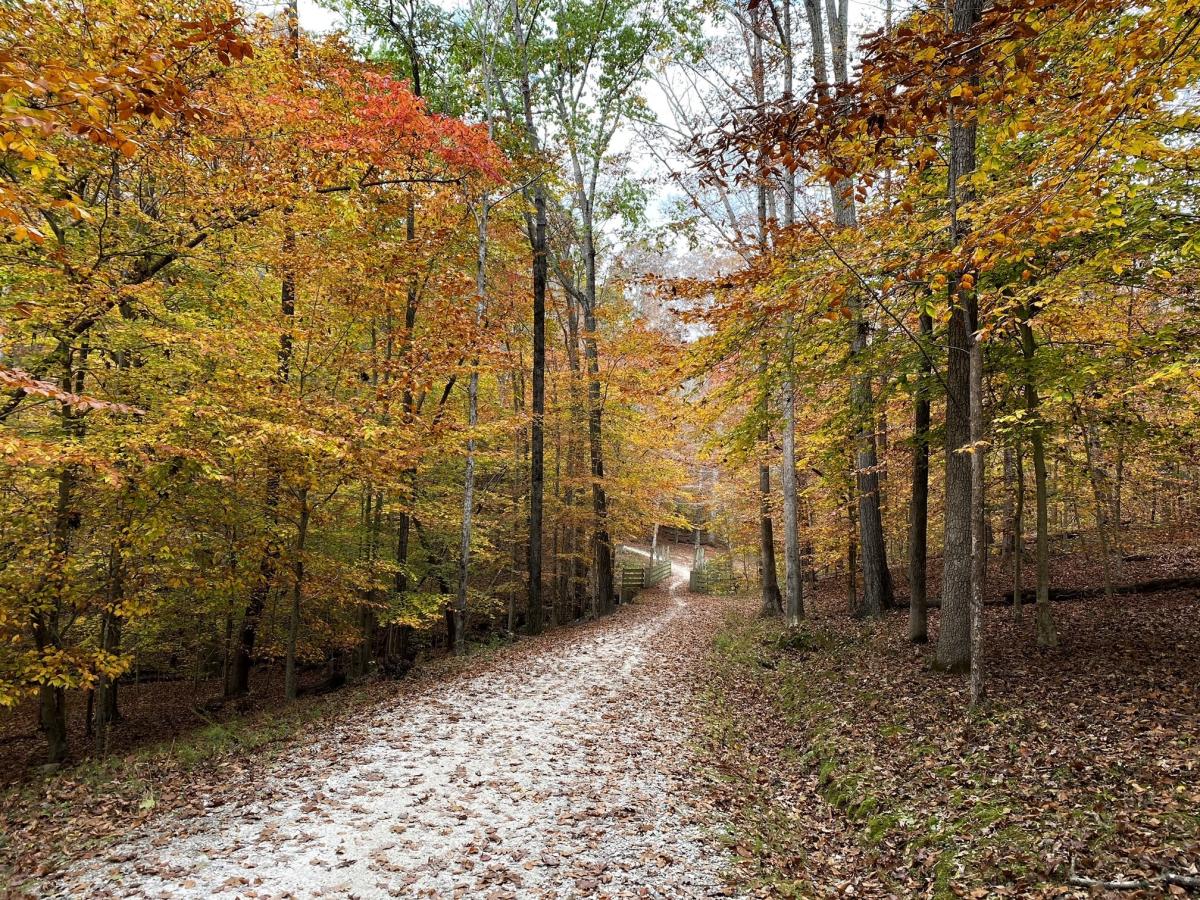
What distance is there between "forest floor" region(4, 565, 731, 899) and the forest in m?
0.05

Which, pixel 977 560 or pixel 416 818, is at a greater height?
pixel 977 560

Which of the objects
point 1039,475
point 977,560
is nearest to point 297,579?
point 977,560

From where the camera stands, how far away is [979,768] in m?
5.12

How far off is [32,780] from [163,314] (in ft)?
19.5

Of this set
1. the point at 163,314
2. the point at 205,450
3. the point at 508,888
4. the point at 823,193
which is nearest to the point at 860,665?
the point at 508,888

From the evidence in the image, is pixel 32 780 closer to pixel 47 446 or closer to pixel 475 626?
pixel 47 446

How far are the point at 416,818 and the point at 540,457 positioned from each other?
1016cm

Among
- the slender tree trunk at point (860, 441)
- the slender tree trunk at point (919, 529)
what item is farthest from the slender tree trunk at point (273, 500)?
the slender tree trunk at point (919, 529)

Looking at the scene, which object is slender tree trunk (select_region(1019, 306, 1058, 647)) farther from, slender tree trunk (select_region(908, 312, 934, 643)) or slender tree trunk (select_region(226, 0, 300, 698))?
slender tree trunk (select_region(226, 0, 300, 698))

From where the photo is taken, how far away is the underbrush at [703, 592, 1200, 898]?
153 inches

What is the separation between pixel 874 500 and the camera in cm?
1244

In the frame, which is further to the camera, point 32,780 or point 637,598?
point 637,598

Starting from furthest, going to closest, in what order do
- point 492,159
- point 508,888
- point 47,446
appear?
point 492,159
point 47,446
point 508,888

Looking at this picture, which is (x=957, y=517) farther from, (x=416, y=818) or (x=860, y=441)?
(x=416, y=818)
